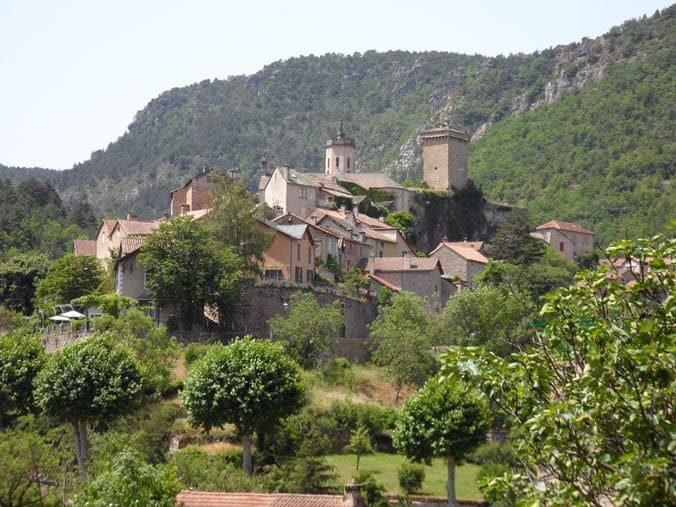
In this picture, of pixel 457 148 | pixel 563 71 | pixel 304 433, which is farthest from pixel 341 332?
pixel 563 71

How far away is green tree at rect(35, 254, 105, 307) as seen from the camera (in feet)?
217

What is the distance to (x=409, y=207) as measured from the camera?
104m

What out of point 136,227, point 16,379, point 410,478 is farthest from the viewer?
point 136,227

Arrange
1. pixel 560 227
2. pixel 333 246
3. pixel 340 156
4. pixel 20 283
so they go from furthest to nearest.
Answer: pixel 340 156
pixel 560 227
pixel 333 246
pixel 20 283

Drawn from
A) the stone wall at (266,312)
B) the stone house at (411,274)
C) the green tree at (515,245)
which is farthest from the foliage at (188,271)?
the green tree at (515,245)

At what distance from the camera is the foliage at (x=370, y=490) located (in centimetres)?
4222

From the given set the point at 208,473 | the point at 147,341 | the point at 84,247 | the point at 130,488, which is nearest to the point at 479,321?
the point at 147,341

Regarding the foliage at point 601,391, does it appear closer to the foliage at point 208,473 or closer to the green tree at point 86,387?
the foliage at point 208,473

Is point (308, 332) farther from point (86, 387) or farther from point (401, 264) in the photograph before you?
point (401, 264)

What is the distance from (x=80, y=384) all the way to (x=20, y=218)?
79.7 metres

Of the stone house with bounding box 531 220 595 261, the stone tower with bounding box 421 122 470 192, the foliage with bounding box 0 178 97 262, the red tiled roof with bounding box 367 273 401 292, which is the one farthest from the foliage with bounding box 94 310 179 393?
the stone house with bounding box 531 220 595 261

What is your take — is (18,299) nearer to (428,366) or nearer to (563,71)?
(428,366)

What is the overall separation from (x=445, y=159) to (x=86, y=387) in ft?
242

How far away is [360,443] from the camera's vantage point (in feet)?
165
